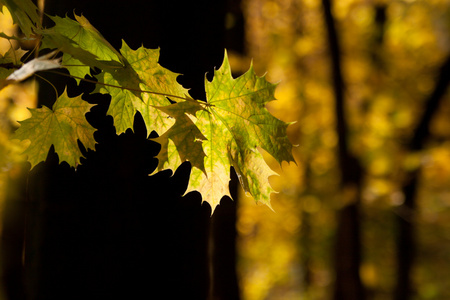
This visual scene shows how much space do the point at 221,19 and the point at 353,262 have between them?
4.24 m

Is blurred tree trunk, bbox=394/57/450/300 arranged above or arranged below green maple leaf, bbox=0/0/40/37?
above

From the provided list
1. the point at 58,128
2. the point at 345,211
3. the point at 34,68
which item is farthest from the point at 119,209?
the point at 345,211

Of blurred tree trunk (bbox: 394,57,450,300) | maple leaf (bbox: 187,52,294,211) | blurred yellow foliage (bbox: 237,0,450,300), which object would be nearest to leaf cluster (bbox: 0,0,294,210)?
maple leaf (bbox: 187,52,294,211)

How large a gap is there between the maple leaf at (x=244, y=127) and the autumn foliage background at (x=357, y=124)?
4.41 m

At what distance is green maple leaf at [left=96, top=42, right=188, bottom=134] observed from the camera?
3.11 ft

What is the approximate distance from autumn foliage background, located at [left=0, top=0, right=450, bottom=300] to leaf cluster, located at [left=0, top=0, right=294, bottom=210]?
4407mm

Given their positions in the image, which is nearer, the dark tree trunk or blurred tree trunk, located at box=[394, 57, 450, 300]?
the dark tree trunk

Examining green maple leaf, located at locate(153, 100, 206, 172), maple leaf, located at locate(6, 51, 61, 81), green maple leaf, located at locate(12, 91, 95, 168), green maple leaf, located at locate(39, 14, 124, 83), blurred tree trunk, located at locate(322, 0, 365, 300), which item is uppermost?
blurred tree trunk, located at locate(322, 0, 365, 300)

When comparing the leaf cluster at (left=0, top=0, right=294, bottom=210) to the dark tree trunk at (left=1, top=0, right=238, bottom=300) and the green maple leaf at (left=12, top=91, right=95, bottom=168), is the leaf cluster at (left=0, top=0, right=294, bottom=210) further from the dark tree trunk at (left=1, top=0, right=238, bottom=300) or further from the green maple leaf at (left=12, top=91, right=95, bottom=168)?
the dark tree trunk at (left=1, top=0, right=238, bottom=300)

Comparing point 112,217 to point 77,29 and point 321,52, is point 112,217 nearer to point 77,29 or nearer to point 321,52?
point 77,29

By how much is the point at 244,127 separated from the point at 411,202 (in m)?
6.93

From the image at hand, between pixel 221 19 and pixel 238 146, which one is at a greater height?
pixel 221 19

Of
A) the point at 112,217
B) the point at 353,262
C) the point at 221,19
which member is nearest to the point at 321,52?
the point at 353,262

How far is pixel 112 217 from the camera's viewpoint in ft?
4.63
